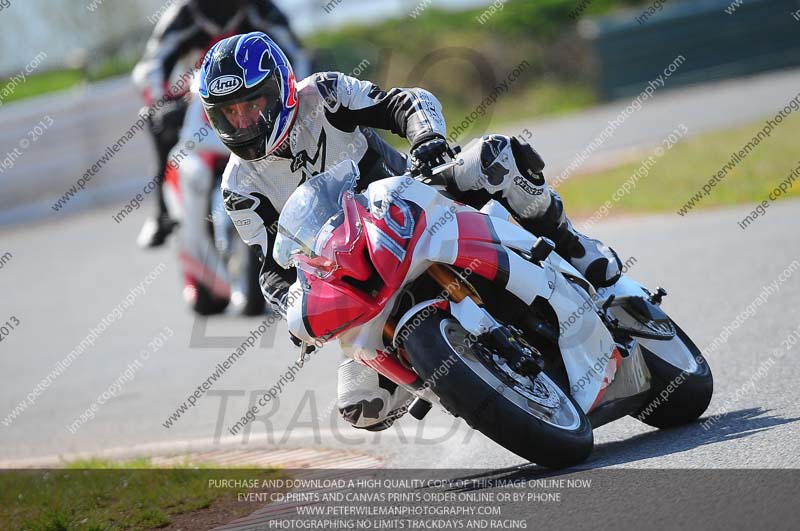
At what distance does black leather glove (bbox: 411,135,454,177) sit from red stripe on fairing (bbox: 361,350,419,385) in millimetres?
797

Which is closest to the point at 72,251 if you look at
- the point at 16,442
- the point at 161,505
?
the point at 16,442

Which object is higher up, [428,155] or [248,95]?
[428,155]

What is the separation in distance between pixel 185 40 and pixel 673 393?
21.1 ft

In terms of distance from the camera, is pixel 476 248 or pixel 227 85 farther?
pixel 227 85

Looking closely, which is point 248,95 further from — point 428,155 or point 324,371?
point 324,371

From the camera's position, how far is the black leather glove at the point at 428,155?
5016mm

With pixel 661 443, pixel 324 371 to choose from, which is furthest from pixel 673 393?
pixel 324 371

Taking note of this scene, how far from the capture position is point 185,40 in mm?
10438

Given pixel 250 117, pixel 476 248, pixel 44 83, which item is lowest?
pixel 44 83

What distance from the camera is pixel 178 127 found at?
10391 millimetres

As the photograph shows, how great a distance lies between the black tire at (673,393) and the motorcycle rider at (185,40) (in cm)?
567

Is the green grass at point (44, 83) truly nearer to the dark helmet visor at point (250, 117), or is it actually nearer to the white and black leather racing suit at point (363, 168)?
the white and black leather racing suit at point (363, 168)

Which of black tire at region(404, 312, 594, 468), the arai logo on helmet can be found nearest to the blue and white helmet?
the arai logo on helmet

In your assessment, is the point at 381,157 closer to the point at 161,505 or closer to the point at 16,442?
the point at 161,505
